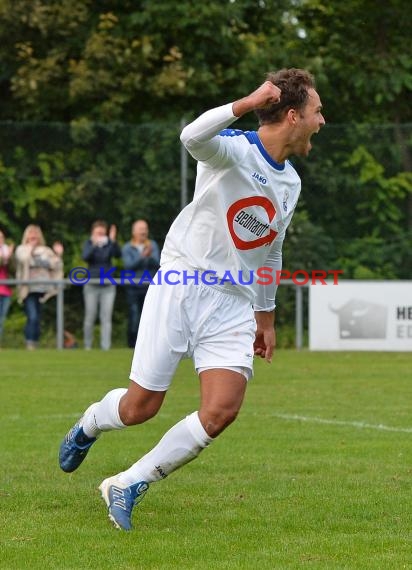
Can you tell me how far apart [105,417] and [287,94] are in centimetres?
182

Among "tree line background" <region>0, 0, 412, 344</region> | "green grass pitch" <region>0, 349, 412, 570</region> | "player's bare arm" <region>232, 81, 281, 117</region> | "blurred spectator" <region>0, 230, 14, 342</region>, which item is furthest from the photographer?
"tree line background" <region>0, 0, 412, 344</region>

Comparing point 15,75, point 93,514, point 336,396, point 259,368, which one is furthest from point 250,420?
point 15,75

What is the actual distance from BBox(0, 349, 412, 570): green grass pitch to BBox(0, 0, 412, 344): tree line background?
24.7ft

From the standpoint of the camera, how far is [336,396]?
41.0ft

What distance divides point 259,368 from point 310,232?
15.2 feet

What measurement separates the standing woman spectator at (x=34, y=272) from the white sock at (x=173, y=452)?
13.8m

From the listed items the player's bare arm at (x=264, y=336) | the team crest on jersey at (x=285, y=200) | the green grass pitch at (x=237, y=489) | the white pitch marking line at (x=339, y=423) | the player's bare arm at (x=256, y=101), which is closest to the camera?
the green grass pitch at (x=237, y=489)

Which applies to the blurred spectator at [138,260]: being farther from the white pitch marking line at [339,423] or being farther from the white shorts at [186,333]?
the white shorts at [186,333]

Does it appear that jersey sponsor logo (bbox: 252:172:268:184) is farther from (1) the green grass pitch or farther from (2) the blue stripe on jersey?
(1) the green grass pitch

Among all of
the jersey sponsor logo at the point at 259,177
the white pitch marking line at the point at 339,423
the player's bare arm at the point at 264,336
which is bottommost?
the white pitch marking line at the point at 339,423

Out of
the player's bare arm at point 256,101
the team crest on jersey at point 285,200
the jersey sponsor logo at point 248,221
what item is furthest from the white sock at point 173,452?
the player's bare arm at point 256,101

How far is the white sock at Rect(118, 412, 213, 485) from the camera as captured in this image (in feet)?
19.8

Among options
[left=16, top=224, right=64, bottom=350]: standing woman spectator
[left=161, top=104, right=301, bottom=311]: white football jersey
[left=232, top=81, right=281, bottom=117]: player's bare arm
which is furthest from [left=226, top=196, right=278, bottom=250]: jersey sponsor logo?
[left=16, top=224, right=64, bottom=350]: standing woman spectator

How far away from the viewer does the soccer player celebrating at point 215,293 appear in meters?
6.04
